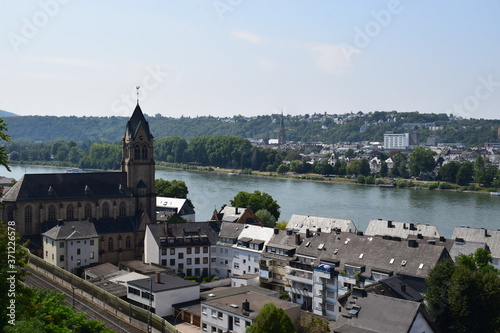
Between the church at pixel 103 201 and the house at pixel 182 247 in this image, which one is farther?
the church at pixel 103 201

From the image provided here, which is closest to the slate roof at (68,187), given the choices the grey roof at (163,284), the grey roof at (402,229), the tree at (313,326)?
the grey roof at (163,284)

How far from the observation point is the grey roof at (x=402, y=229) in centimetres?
3722

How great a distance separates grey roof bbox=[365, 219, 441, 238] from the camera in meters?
37.2

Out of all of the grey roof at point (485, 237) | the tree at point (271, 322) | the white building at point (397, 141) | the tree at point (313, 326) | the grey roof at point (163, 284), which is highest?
the white building at point (397, 141)

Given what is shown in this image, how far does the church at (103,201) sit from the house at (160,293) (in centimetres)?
1094

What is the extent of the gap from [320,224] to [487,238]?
36.5 feet

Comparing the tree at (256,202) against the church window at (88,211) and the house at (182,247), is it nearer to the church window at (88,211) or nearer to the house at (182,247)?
the house at (182,247)

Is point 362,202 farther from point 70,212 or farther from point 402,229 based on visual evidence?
point 70,212

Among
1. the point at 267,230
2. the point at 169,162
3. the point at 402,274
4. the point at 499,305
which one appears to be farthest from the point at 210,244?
A: the point at 169,162

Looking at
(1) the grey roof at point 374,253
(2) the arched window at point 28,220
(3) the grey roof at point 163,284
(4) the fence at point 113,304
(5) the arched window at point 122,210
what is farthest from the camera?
(5) the arched window at point 122,210

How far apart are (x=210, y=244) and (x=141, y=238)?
610 centimetres

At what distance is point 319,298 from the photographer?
85.5 ft

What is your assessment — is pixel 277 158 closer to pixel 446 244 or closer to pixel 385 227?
pixel 385 227

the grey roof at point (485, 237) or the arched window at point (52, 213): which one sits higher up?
the arched window at point (52, 213)
